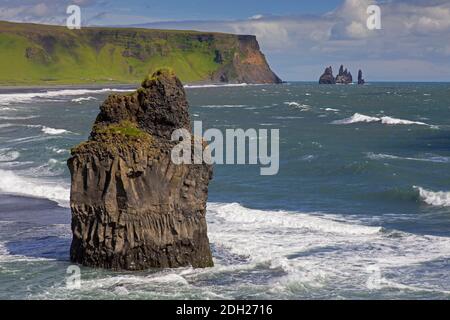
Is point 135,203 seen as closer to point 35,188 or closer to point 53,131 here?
point 35,188

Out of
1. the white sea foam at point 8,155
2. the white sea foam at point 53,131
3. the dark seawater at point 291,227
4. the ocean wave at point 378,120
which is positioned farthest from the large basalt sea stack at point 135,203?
the ocean wave at point 378,120

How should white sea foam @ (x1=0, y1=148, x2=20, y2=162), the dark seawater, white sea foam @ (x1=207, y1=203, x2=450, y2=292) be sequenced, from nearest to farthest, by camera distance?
the dark seawater
white sea foam @ (x1=207, y1=203, x2=450, y2=292)
white sea foam @ (x1=0, y1=148, x2=20, y2=162)

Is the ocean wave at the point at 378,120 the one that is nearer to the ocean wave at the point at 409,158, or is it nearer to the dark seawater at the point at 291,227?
the dark seawater at the point at 291,227

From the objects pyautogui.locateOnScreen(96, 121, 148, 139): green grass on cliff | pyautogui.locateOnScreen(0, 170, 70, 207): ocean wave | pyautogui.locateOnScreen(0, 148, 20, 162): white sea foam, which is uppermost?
pyautogui.locateOnScreen(96, 121, 148, 139): green grass on cliff

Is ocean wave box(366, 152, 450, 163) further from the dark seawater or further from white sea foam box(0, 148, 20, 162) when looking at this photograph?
white sea foam box(0, 148, 20, 162)

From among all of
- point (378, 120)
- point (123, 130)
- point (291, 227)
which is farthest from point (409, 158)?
point (378, 120)

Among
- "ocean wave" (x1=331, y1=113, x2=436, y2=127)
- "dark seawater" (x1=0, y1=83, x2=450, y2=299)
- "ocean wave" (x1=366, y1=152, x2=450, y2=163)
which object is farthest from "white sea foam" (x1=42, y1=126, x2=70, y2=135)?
"ocean wave" (x1=331, y1=113, x2=436, y2=127)
